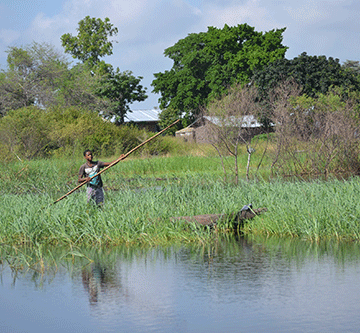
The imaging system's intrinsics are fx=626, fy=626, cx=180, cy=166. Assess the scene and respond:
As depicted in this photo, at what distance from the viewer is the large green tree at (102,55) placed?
6075cm

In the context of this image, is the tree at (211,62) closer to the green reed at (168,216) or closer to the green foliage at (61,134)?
the green foliage at (61,134)

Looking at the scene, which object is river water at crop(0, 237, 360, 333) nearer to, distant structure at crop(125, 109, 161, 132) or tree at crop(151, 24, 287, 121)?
tree at crop(151, 24, 287, 121)

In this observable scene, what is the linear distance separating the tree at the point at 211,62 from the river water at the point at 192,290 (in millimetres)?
41067

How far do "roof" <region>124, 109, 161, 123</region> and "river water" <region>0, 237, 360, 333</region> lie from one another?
64.3m

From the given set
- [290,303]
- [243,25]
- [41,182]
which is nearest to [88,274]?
Answer: [290,303]

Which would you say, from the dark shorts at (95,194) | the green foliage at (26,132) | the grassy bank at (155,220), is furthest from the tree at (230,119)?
the green foliage at (26,132)

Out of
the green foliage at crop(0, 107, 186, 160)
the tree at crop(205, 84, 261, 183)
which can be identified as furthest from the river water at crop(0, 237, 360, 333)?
the green foliage at crop(0, 107, 186, 160)

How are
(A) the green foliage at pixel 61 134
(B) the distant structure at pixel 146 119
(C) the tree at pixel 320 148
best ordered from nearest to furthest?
(C) the tree at pixel 320 148 < (A) the green foliage at pixel 61 134 < (B) the distant structure at pixel 146 119

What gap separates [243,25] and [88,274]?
47973 mm

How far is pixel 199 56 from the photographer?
59.2 metres

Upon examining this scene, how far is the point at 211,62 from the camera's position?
2327 inches

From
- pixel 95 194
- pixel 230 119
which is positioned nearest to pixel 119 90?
pixel 230 119

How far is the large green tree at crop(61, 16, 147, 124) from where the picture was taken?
6075 cm

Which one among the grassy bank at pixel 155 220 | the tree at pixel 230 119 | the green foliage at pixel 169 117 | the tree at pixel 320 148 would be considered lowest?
the grassy bank at pixel 155 220
